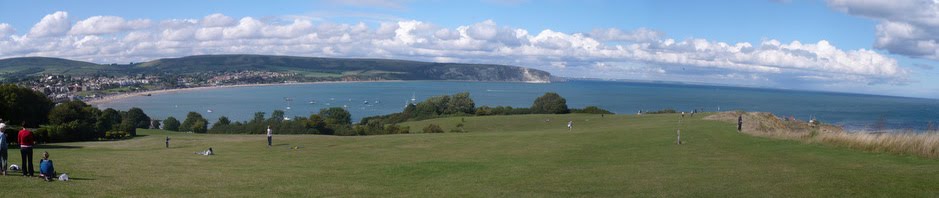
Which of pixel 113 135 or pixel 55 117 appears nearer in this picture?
pixel 113 135

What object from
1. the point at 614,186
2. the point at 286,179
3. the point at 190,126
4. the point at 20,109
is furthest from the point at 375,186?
the point at 190,126

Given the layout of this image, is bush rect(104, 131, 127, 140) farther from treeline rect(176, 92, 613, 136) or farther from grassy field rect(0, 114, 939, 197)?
grassy field rect(0, 114, 939, 197)

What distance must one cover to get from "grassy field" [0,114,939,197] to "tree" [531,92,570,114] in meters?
67.0

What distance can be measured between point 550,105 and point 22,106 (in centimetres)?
6545

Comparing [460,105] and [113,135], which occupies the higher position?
[460,105]

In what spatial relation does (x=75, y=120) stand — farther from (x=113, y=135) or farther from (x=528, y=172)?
(x=528, y=172)

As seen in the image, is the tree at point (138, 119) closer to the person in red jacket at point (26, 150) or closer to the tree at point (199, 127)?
the tree at point (199, 127)

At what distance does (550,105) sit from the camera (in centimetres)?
10162

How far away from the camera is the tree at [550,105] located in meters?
99.7

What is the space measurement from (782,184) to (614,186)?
3676 millimetres

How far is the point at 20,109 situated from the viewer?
57531mm

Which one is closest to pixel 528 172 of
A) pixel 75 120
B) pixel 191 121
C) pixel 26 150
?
pixel 26 150

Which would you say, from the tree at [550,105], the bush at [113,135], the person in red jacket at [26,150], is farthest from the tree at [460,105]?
the person in red jacket at [26,150]

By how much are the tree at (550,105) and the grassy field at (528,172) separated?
220 feet
